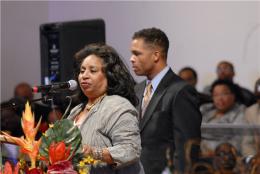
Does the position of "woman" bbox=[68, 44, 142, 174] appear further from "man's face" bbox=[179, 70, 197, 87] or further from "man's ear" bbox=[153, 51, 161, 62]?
"man's face" bbox=[179, 70, 197, 87]

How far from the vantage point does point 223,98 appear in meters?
4.71

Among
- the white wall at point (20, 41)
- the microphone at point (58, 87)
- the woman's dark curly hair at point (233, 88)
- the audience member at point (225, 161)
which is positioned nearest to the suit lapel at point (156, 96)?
the microphone at point (58, 87)

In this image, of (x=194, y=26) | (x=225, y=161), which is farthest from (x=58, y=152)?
(x=194, y=26)

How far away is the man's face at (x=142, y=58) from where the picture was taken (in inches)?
136

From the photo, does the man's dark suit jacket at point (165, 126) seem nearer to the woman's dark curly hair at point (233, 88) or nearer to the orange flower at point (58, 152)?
the orange flower at point (58, 152)

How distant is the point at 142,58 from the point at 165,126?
37 centimetres

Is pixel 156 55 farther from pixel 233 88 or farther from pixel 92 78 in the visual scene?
pixel 233 88

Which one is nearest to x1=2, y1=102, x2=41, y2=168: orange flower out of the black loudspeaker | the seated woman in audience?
the black loudspeaker

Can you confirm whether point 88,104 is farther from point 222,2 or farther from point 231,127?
point 222,2

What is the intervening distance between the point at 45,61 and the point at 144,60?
4.28ft

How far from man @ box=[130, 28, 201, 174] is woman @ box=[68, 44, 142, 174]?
2.09ft

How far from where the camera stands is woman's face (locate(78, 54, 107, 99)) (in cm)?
261

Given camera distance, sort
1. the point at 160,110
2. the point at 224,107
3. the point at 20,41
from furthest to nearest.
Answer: the point at 20,41, the point at 224,107, the point at 160,110

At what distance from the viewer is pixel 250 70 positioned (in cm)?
528
